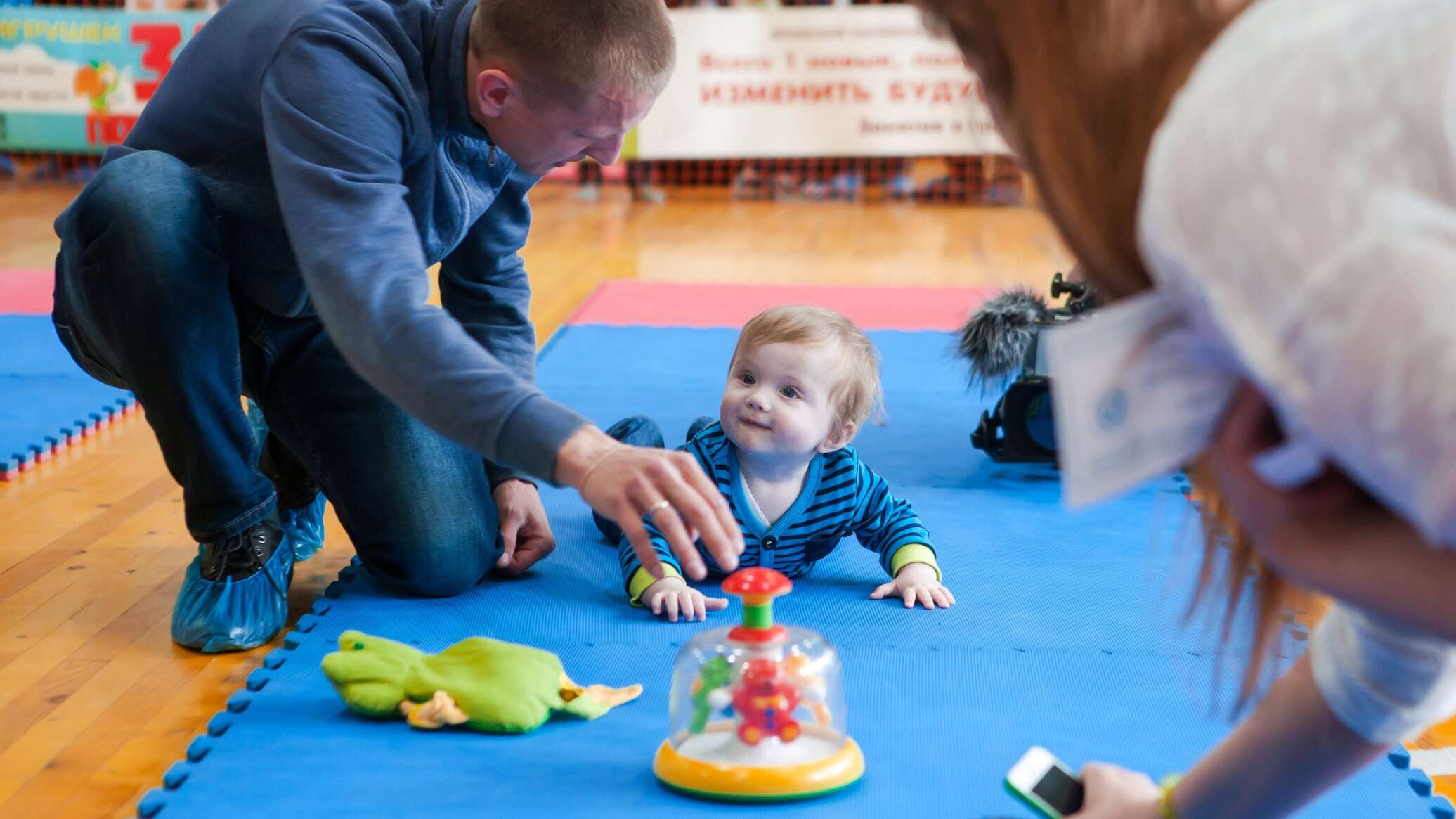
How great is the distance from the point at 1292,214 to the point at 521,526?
160cm

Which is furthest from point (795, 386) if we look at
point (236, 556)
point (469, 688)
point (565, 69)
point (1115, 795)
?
point (1115, 795)

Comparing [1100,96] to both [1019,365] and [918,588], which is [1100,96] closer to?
[918,588]

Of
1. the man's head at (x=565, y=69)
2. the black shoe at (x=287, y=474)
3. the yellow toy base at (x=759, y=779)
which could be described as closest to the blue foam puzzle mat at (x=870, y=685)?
the yellow toy base at (x=759, y=779)

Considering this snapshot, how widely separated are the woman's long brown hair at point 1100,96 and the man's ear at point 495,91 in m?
1.04

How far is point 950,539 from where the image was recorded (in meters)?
2.16

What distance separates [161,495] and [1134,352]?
2.10m

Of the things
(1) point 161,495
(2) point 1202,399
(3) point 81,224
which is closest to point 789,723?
(2) point 1202,399

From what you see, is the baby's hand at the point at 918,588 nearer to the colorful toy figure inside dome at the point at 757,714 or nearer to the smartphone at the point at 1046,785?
the colorful toy figure inside dome at the point at 757,714

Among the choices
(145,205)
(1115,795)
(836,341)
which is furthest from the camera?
(836,341)

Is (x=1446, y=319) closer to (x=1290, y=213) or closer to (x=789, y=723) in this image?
(x=1290, y=213)

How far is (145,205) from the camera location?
1741 mm

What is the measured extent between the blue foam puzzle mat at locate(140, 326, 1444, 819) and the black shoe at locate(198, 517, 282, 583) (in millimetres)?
102

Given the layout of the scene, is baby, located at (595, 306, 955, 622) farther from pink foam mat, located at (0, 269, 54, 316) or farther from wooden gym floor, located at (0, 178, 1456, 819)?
pink foam mat, located at (0, 269, 54, 316)

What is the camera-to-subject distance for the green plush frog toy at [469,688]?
4.84ft
